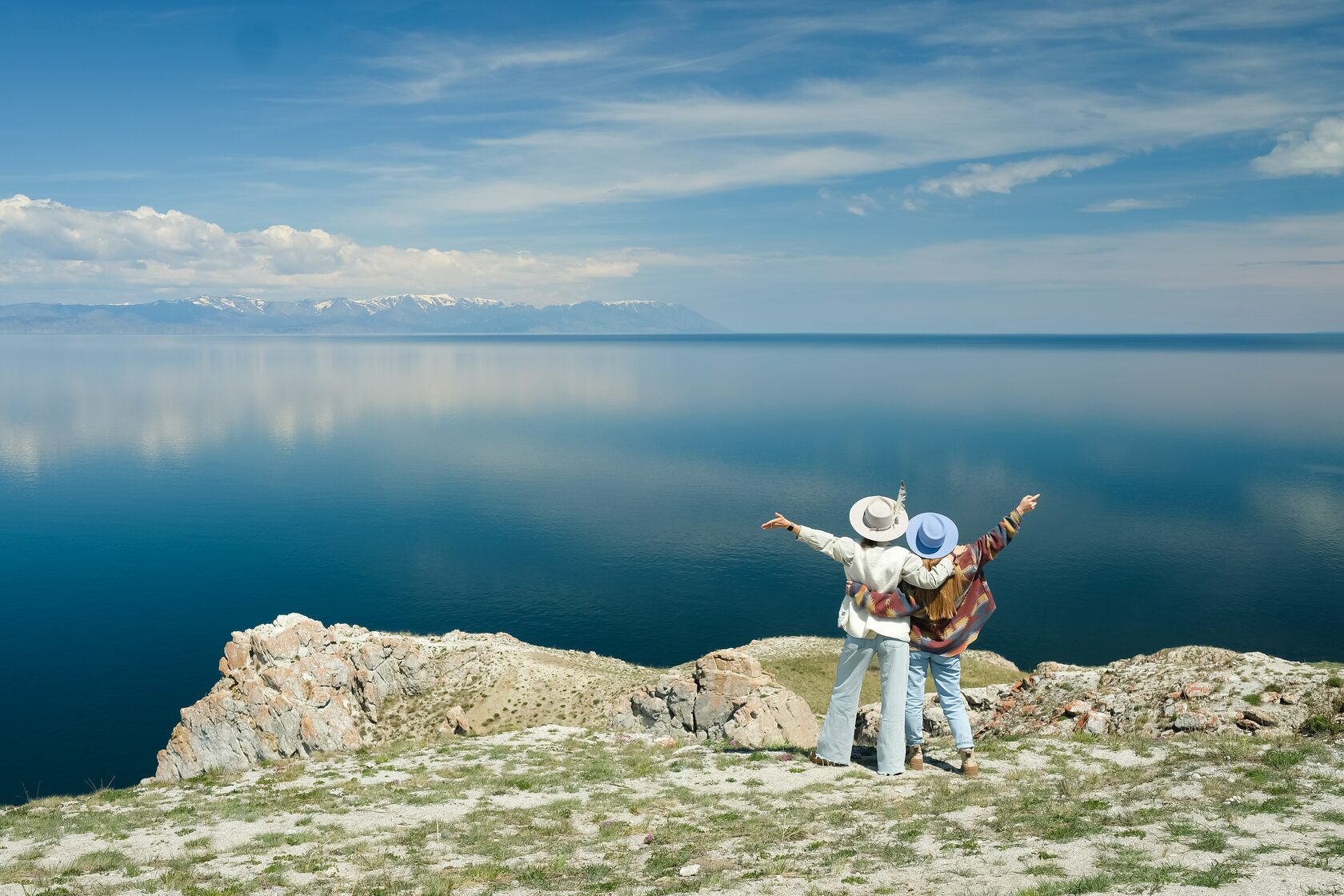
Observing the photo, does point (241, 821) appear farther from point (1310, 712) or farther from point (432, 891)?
point (1310, 712)

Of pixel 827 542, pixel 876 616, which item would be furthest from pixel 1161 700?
pixel 827 542

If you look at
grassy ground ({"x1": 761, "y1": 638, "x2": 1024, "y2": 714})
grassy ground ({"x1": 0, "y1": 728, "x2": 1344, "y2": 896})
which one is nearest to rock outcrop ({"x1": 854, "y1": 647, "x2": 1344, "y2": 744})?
grassy ground ({"x1": 0, "y1": 728, "x2": 1344, "y2": 896})

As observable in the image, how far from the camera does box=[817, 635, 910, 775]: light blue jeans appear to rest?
59.6ft

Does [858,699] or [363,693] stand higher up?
[858,699]

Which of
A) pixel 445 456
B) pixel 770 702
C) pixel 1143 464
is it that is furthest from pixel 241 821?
pixel 1143 464

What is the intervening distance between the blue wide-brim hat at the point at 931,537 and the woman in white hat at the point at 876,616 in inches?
9.3

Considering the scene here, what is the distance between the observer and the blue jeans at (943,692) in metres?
18.5

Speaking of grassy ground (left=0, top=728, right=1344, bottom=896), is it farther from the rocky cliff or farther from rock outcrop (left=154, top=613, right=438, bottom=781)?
rock outcrop (left=154, top=613, right=438, bottom=781)

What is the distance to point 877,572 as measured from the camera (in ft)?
58.3

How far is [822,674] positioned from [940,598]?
42.6 metres

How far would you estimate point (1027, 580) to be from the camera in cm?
9656

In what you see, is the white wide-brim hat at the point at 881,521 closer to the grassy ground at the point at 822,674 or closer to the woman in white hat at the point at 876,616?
the woman in white hat at the point at 876,616

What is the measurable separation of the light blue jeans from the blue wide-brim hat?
7.06ft

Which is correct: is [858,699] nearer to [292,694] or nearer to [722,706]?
[722,706]
